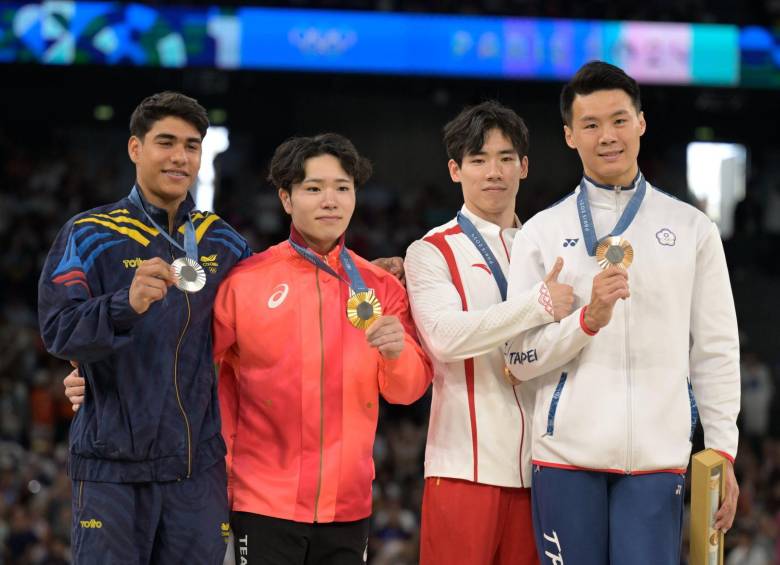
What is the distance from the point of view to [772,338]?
58.4 feet

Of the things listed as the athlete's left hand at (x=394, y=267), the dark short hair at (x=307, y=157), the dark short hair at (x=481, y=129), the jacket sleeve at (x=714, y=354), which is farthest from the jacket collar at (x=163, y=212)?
the jacket sleeve at (x=714, y=354)

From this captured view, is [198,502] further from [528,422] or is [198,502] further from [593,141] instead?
[593,141]

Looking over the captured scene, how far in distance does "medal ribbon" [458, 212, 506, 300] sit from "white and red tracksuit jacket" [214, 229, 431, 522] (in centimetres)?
42

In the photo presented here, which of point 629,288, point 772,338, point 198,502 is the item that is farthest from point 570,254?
point 772,338

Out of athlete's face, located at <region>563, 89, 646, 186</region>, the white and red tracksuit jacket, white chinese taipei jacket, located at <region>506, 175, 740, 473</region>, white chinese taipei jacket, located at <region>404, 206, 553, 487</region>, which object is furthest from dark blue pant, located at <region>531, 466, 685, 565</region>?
athlete's face, located at <region>563, 89, 646, 186</region>

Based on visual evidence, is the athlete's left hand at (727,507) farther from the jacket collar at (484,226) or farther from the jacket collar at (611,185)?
the jacket collar at (484,226)

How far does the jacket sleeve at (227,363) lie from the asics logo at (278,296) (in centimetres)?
14

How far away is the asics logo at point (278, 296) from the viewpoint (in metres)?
4.13

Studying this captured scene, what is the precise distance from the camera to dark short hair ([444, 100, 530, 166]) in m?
4.48

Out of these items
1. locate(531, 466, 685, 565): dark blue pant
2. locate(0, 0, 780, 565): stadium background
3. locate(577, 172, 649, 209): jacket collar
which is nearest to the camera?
locate(531, 466, 685, 565): dark blue pant

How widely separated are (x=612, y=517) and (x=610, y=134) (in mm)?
1297

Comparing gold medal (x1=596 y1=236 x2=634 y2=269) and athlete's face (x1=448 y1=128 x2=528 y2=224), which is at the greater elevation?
athlete's face (x1=448 y1=128 x2=528 y2=224)

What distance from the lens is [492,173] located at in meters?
4.46

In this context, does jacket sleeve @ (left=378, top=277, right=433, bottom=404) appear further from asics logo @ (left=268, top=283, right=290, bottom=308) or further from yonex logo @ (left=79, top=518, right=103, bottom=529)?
yonex logo @ (left=79, top=518, right=103, bottom=529)
